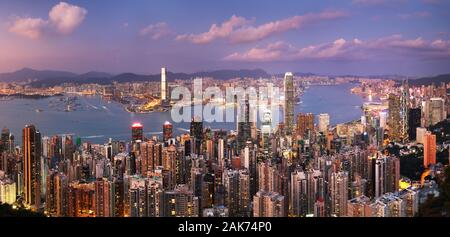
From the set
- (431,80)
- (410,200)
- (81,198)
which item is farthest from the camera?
(431,80)

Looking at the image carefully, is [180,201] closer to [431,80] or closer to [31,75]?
[31,75]

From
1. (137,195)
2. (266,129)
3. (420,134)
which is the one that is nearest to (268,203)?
(137,195)

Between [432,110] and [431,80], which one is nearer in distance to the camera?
[431,80]

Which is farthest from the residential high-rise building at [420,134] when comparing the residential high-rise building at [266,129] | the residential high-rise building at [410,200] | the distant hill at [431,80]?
the residential high-rise building at [266,129]

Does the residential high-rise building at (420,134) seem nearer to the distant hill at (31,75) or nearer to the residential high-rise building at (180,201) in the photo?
the residential high-rise building at (180,201)

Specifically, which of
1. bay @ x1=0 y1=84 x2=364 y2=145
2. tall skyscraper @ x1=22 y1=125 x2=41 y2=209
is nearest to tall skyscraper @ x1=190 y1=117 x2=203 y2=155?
bay @ x1=0 y1=84 x2=364 y2=145
